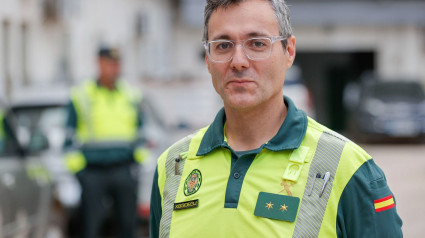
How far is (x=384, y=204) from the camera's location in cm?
227

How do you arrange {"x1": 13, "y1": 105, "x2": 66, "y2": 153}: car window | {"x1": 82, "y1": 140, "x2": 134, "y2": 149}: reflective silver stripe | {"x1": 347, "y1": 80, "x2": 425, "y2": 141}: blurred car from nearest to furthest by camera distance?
1. {"x1": 82, "y1": 140, "x2": 134, "y2": 149}: reflective silver stripe
2. {"x1": 13, "y1": 105, "x2": 66, "y2": 153}: car window
3. {"x1": 347, "y1": 80, "x2": 425, "y2": 141}: blurred car

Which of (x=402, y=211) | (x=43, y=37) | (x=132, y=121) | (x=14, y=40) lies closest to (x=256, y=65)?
(x=132, y=121)

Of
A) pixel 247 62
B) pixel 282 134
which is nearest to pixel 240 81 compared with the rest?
pixel 247 62

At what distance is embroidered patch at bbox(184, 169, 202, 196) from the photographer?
95.9 inches

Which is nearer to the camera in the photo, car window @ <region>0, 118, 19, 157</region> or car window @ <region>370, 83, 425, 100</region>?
car window @ <region>0, 118, 19, 157</region>

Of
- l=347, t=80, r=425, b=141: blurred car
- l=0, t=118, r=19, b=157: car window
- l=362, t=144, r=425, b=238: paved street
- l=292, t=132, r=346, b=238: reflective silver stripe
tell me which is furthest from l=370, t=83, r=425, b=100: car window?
l=292, t=132, r=346, b=238: reflective silver stripe

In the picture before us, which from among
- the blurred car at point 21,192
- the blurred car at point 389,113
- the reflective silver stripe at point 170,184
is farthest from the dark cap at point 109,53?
the blurred car at point 389,113

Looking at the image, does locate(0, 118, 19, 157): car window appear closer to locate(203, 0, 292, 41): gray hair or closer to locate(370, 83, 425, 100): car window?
locate(203, 0, 292, 41): gray hair

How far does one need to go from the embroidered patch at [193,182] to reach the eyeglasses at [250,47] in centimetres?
34

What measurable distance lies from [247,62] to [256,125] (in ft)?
0.62

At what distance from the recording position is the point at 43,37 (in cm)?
1783

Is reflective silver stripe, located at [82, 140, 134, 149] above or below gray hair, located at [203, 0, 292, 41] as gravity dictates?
below

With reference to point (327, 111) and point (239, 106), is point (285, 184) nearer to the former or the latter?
point (239, 106)

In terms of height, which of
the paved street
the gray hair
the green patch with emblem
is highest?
the gray hair
